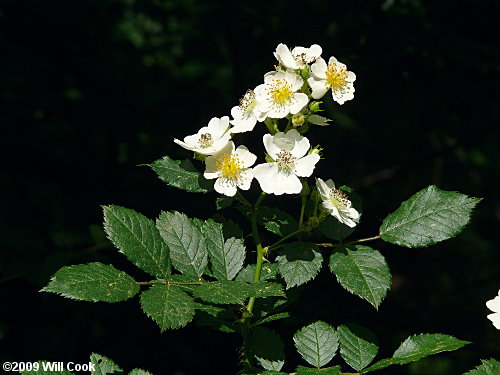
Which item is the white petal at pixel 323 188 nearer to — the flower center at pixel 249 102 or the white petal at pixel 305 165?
the white petal at pixel 305 165

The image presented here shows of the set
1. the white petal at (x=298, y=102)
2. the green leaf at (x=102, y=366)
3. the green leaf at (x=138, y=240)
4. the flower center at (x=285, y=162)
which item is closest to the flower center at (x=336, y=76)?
the white petal at (x=298, y=102)

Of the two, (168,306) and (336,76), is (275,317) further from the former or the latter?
(336,76)

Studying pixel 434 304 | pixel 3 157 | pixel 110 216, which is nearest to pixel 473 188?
pixel 434 304

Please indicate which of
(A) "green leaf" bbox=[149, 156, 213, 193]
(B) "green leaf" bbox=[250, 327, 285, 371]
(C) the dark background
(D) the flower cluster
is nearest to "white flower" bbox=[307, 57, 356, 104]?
(D) the flower cluster

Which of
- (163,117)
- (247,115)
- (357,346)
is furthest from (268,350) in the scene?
(163,117)

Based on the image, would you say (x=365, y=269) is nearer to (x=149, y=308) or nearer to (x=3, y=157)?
(x=149, y=308)

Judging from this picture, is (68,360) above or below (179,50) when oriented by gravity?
below
